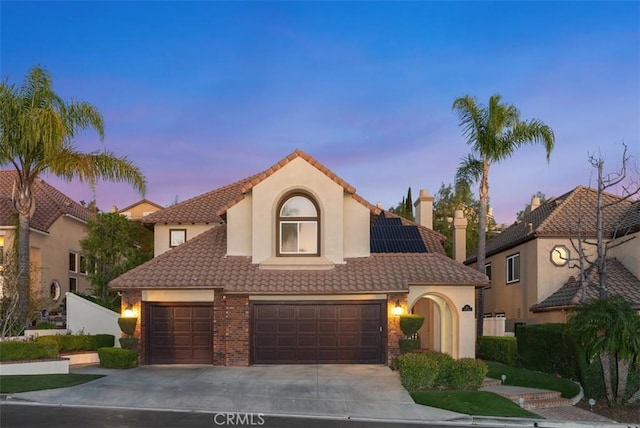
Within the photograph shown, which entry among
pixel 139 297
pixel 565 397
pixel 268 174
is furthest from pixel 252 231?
pixel 565 397

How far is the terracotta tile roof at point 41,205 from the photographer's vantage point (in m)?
29.2

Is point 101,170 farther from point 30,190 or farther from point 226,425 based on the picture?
point 226,425

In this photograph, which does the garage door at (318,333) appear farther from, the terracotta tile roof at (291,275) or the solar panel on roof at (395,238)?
the solar panel on roof at (395,238)

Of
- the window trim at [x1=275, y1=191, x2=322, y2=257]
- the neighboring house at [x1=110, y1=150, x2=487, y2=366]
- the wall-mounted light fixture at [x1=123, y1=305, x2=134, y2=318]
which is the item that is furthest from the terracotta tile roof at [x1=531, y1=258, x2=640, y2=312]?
the wall-mounted light fixture at [x1=123, y1=305, x2=134, y2=318]

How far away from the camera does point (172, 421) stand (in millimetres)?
13414

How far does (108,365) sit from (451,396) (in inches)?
454

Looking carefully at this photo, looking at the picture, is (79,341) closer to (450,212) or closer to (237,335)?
(237,335)

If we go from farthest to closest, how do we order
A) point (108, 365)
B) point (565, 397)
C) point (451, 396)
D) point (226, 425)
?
point (108, 365) → point (565, 397) → point (451, 396) → point (226, 425)

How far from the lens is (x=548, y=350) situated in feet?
67.2

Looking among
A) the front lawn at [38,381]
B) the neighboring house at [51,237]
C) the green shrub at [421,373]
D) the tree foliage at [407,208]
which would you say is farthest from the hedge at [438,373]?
the tree foliage at [407,208]

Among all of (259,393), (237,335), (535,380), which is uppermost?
(237,335)

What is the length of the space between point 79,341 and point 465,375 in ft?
45.2

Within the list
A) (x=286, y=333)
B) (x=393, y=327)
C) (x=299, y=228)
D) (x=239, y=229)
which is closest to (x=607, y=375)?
(x=393, y=327)

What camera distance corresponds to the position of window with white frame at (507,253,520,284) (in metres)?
28.0
